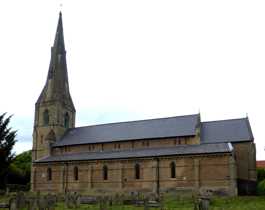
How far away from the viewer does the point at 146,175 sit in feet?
151

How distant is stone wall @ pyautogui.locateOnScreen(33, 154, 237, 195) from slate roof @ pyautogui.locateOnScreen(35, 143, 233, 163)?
1.87ft

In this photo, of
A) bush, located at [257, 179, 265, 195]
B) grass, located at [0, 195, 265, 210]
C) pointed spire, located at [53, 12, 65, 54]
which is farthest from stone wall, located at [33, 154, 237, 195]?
pointed spire, located at [53, 12, 65, 54]

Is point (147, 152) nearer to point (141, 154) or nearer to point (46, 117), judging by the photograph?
point (141, 154)

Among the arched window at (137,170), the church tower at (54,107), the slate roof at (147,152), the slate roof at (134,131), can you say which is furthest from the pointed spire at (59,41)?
the arched window at (137,170)

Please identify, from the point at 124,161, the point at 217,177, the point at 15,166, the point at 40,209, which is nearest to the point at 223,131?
the point at 217,177

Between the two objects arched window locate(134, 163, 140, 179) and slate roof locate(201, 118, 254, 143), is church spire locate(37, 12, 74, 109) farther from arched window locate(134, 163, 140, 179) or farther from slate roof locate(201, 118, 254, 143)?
slate roof locate(201, 118, 254, 143)

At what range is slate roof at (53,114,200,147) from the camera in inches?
1917

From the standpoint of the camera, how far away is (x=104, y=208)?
72.0ft

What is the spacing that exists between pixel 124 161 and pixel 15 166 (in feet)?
89.3

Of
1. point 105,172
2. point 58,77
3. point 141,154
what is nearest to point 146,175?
point 141,154

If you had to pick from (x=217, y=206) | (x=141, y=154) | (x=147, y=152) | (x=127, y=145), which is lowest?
(x=217, y=206)

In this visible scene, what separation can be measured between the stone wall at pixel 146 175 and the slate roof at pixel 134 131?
4.27 metres

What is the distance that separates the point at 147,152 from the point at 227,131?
10427 millimetres

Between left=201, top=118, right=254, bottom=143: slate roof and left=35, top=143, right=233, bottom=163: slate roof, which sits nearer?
left=35, top=143, right=233, bottom=163: slate roof
